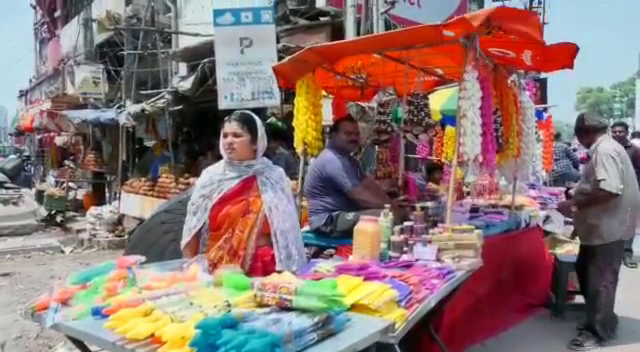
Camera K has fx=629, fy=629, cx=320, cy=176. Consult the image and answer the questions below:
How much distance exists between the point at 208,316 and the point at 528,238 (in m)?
3.59

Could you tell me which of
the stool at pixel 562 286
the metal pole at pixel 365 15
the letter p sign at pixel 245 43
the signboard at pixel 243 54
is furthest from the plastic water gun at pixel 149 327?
the metal pole at pixel 365 15

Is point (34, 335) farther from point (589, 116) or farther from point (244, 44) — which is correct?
point (589, 116)

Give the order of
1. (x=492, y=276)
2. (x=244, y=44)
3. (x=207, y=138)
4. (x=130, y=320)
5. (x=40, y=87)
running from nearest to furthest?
1. (x=130, y=320)
2. (x=492, y=276)
3. (x=244, y=44)
4. (x=207, y=138)
5. (x=40, y=87)

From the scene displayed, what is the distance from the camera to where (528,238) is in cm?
525

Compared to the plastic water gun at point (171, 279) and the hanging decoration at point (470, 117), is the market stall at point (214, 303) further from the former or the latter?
the hanging decoration at point (470, 117)

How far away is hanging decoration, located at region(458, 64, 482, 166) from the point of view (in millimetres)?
4023

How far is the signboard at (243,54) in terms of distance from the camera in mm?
7723

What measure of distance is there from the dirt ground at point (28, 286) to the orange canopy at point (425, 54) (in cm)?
310

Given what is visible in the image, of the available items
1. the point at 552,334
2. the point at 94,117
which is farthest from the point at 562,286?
the point at 94,117

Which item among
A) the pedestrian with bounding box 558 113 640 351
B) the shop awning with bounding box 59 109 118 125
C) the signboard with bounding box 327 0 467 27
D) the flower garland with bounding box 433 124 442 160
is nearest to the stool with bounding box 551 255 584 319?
the pedestrian with bounding box 558 113 640 351

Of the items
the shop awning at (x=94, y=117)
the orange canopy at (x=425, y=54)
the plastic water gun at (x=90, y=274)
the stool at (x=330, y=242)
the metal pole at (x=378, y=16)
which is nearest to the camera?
the plastic water gun at (x=90, y=274)

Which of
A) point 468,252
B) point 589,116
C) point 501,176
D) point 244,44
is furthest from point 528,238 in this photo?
point 244,44

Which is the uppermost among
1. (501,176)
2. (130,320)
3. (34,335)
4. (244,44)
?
(244,44)

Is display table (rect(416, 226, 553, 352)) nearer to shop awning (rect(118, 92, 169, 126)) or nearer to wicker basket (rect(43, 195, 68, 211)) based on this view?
shop awning (rect(118, 92, 169, 126))
